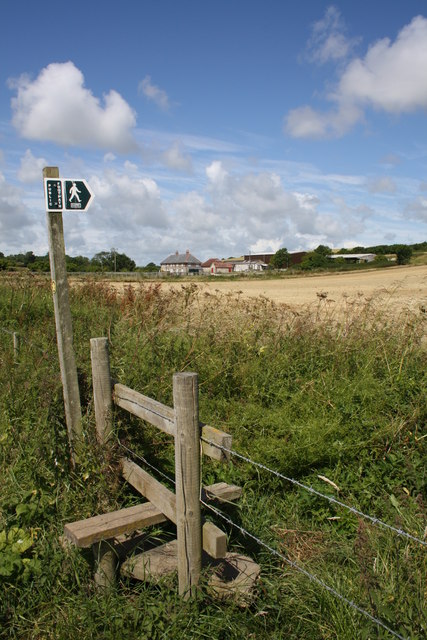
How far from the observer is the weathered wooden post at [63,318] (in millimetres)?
3918

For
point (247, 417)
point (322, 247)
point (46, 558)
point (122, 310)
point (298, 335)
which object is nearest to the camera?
point (46, 558)

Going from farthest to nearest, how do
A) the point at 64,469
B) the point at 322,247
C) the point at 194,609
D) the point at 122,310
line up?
the point at 322,247 < the point at 122,310 < the point at 64,469 < the point at 194,609

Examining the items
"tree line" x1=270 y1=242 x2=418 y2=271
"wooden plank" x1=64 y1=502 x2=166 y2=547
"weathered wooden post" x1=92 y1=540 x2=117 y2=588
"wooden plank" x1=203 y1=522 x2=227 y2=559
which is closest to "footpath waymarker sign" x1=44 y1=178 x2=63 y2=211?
"wooden plank" x1=64 y1=502 x2=166 y2=547

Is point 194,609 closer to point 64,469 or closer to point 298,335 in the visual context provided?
point 64,469

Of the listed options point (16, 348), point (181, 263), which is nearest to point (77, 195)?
point (16, 348)

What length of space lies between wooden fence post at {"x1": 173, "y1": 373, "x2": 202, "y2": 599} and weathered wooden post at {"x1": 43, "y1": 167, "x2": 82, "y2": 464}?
1.53 metres

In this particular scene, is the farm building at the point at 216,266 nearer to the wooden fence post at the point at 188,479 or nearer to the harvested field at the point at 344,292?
the harvested field at the point at 344,292

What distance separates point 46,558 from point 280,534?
172 centimetres

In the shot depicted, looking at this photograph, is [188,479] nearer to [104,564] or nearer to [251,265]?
[104,564]

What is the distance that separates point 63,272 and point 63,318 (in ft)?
1.23

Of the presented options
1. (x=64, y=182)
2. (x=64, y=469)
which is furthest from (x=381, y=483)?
(x=64, y=182)

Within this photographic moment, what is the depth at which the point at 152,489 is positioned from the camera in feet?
10.3

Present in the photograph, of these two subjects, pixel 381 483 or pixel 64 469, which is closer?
→ pixel 64 469

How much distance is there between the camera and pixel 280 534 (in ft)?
12.7
